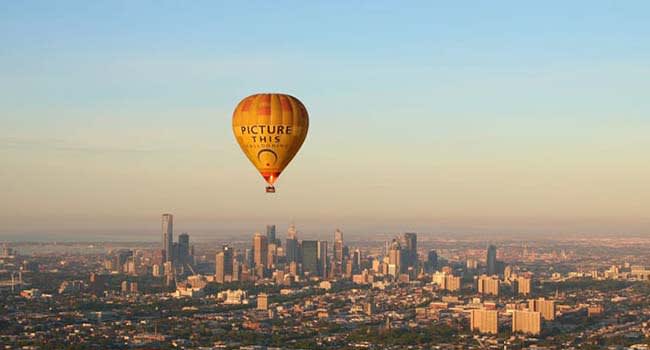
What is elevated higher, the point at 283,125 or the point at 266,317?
the point at 283,125

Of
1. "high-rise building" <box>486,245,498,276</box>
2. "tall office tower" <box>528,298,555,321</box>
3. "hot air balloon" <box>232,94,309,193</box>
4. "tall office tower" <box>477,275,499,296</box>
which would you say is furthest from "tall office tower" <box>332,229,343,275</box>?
"hot air balloon" <box>232,94,309,193</box>

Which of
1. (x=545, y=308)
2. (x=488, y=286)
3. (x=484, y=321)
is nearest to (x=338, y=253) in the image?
(x=488, y=286)

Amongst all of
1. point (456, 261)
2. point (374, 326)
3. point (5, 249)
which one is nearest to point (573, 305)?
point (374, 326)

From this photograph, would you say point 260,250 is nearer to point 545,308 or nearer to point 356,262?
point 356,262

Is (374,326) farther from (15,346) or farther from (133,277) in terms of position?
(133,277)

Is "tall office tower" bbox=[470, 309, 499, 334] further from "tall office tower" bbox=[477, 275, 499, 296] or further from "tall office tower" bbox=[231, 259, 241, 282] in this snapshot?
"tall office tower" bbox=[231, 259, 241, 282]

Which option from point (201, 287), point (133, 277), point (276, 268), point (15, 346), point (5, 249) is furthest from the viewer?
point (5, 249)
